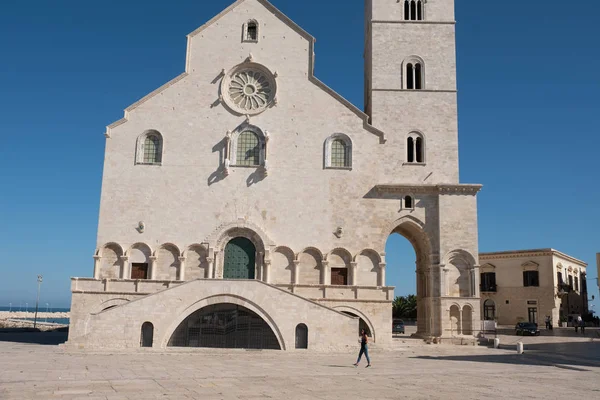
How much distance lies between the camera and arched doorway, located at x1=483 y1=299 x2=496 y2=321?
5374cm

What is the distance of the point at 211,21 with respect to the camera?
3316 centimetres

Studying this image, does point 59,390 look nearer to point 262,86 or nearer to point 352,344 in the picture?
point 352,344

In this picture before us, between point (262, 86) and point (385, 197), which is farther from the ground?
point (262, 86)

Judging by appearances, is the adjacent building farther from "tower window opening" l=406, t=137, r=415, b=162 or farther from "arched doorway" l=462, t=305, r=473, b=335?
"tower window opening" l=406, t=137, r=415, b=162

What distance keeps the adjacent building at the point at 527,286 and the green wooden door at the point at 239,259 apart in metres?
30.9

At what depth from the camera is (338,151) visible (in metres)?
32.1

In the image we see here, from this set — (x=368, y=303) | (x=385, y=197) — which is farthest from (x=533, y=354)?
(x=385, y=197)

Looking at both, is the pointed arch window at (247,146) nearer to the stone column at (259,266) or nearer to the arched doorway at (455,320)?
the stone column at (259,266)

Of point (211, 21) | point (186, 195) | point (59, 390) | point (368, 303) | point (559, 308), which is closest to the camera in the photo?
point (59, 390)

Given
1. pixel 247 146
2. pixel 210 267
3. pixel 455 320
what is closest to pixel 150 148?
pixel 247 146

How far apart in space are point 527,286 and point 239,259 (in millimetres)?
31958

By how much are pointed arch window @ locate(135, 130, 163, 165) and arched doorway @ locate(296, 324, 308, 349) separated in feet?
41.7

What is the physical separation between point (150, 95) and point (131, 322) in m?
13.6

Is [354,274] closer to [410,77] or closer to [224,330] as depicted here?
[224,330]
